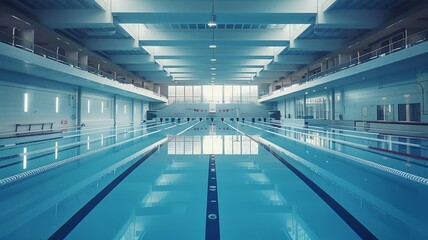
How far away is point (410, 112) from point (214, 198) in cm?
1335

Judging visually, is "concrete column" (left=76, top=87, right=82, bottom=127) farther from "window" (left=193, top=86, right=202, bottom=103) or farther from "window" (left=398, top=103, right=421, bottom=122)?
"window" (left=193, top=86, right=202, bottom=103)

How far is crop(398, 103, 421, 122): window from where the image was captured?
11.6 m

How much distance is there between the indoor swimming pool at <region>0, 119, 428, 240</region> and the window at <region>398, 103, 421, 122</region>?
8.34 meters

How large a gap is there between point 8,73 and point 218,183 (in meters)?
12.1

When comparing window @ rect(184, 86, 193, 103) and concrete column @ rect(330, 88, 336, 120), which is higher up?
window @ rect(184, 86, 193, 103)

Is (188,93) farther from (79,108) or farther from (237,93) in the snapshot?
(79,108)

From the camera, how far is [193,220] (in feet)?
7.71

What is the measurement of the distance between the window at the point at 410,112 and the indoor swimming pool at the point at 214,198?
8.34 metres

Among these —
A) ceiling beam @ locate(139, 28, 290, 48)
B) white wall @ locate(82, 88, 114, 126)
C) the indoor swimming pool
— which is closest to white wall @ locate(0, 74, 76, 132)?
white wall @ locate(82, 88, 114, 126)


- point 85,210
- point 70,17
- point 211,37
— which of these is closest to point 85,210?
point 85,210

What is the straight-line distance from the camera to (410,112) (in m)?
12.0

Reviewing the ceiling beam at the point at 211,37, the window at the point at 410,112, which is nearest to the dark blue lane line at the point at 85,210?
the ceiling beam at the point at 211,37

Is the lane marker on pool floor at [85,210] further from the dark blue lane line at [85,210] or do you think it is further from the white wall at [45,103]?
the white wall at [45,103]

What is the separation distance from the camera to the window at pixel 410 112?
1158 centimetres
